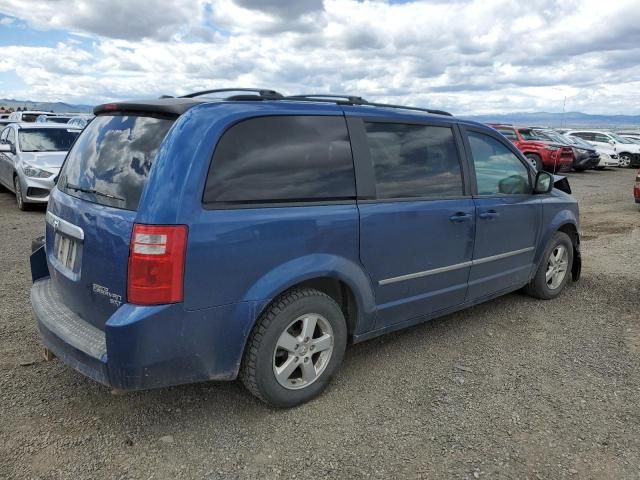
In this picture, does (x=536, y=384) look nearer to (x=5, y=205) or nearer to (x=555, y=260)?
(x=555, y=260)

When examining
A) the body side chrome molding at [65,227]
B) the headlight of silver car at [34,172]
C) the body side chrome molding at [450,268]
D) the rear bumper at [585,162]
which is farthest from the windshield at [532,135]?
the body side chrome molding at [65,227]

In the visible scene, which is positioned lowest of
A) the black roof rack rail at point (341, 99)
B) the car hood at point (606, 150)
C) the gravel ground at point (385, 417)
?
the gravel ground at point (385, 417)

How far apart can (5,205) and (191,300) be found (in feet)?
31.8

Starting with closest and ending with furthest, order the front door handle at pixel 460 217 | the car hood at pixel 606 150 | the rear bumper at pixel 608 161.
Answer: the front door handle at pixel 460 217 → the rear bumper at pixel 608 161 → the car hood at pixel 606 150

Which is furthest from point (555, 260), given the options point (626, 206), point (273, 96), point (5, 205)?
point (5, 205)

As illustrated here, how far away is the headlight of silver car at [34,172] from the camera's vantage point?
30.9ft

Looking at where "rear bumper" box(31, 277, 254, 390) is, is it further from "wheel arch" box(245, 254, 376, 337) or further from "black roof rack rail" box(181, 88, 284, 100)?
"black roof rack rail" box(181, 88, 284, 100)

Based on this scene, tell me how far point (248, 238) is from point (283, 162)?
504 millimetres

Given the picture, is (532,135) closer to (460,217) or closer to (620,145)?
(620,145)

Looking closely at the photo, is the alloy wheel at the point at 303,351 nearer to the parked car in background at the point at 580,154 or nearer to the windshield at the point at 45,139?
the windshield at the point at 45,139

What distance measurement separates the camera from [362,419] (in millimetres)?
3047

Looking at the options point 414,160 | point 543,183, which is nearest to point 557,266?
point 543,183

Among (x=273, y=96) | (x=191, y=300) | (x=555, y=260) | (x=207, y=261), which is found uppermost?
(x=273, y=96)

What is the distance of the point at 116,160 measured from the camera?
9.50 feet
